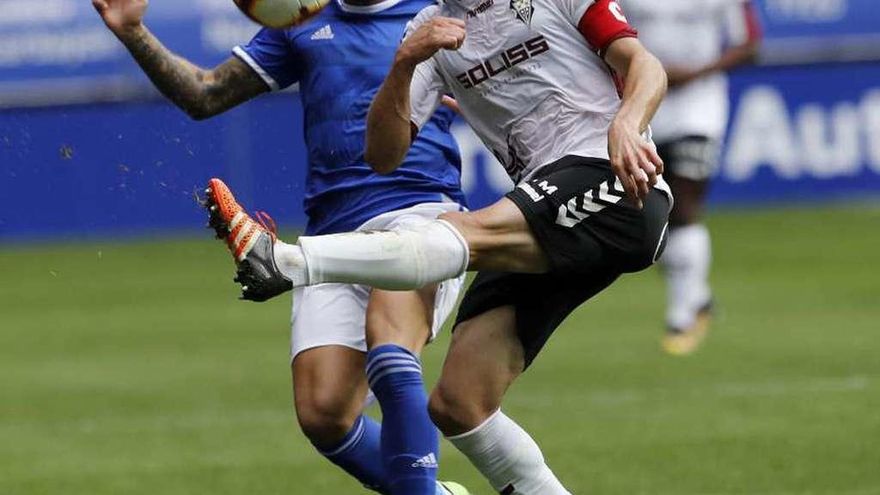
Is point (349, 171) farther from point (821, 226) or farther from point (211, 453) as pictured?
point (821, 226)

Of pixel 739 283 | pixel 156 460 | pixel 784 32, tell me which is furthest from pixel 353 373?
pixel 784 32

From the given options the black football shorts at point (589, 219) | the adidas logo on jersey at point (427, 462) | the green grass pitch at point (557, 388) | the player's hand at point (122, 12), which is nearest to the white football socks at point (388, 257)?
the black football shorts at point (589, 219)

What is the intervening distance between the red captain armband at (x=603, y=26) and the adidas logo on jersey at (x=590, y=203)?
419 millimetres

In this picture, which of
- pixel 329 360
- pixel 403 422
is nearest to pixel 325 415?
pixel 329 360

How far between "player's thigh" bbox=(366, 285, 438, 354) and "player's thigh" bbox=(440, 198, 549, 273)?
0.91m

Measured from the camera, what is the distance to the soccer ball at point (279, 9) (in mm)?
7050

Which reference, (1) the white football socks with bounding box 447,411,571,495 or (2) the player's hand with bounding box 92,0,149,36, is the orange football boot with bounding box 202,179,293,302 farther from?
(2) the player's hand with bounding box 92,0,149,36

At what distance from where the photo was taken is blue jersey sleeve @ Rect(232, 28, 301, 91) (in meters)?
7.61

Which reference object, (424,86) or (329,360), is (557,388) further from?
(424,86)

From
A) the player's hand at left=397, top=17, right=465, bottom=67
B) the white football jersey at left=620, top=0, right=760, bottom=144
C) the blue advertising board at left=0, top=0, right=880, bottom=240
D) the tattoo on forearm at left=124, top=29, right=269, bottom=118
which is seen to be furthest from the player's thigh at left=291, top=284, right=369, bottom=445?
the blue advertising board at left=0, top=0, right=880, bottom=240

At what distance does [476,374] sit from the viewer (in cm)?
654

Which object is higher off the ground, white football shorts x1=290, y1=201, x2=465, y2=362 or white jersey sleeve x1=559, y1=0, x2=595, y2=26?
white jersey sleeve x1=559, y1=0, x2=595, y2=26

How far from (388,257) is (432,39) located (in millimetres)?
660

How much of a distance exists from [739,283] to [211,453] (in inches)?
298
